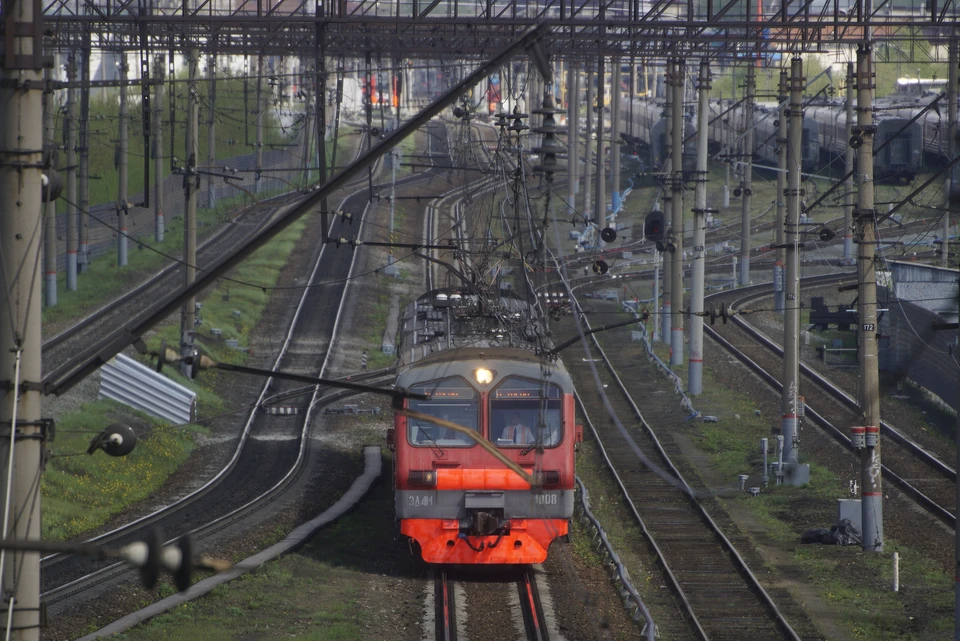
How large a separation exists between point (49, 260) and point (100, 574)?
75.8 feet

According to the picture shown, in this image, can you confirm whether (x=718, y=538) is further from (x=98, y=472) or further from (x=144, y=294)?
(x=144, y=294)

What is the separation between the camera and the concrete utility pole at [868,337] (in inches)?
699

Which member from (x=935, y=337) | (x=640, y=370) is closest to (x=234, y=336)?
(x=640, y=370)

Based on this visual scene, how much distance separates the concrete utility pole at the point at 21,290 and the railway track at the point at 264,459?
727 centimetres

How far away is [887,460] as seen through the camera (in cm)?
2367

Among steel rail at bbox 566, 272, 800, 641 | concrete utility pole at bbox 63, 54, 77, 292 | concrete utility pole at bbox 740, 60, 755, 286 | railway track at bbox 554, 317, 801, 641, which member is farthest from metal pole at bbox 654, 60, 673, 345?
concrete utility pole at bbox 63, 54, 77, 292

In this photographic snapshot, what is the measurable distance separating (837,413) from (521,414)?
13658mm

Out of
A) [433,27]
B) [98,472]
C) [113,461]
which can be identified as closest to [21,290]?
[98,472]

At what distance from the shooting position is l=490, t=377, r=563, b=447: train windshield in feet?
51.3

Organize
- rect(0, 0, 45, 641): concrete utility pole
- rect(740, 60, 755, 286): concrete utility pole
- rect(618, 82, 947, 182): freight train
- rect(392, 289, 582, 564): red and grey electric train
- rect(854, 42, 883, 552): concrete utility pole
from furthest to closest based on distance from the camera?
rect(618, 82, 947, 182): freight train < rect(740, 60, 755, 286): concrete utility pole < rect(854, 42, 883, 552): concrete utility pole < rect(392, 289, 582, 564): red and grey electric train < rect(0, 0, 45, 641): concrete utility pole

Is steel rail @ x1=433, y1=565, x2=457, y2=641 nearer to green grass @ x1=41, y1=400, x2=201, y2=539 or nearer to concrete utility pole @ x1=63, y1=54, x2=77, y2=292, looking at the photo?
green grass @ x1=41, y1=400, x2=201, y2=539

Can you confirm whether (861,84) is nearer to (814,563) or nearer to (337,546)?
(814,563)

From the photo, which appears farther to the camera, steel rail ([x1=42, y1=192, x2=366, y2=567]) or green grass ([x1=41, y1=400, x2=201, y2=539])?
green grass ([x1=41, y1=400, x2=201, y2=539])

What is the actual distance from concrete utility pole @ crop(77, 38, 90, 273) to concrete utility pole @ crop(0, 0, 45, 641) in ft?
60.3
